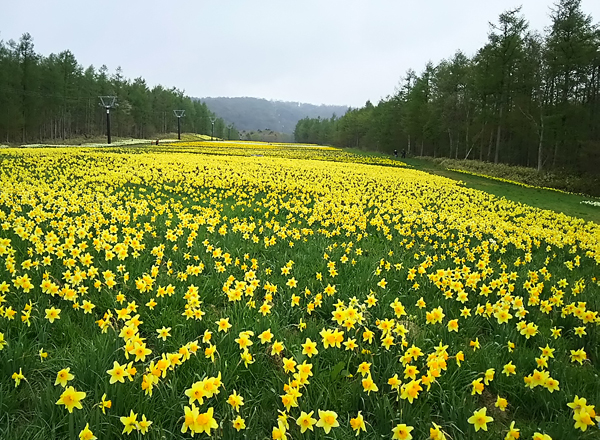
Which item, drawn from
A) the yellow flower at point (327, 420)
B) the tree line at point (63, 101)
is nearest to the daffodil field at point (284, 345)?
the yellow flower at point (327, 420)

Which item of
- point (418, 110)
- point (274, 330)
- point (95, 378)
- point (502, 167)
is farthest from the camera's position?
point (418, 110)

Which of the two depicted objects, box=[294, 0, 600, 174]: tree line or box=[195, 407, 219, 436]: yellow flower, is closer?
box=[195, 407, 219, 436]: yellow flower

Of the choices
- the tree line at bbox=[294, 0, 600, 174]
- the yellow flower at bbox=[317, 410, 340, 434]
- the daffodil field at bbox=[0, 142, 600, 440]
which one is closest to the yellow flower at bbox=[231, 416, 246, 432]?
the daffodil field at bbox=[0, 142, 600, 440]

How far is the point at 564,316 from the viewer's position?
3.44 metres

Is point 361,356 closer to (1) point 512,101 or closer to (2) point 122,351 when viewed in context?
(2) point 122,351

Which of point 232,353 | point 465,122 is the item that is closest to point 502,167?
point 465,122

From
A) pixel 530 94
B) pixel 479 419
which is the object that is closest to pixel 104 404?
pixel 479 419

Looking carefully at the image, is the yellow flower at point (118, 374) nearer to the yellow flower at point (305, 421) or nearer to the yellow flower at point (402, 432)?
the yellow flower at point (305, 421)

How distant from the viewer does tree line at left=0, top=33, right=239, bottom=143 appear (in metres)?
46.5

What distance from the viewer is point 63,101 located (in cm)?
5616

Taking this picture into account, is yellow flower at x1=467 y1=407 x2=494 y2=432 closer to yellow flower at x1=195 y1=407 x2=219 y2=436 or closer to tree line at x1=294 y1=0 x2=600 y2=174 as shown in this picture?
yellow flower at x1=195 y1=407 x2=219 y2=436

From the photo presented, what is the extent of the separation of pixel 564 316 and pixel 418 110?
49955 millimetres

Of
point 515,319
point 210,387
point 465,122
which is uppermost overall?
point 465,122

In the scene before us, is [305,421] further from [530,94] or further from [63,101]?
[63,101]
